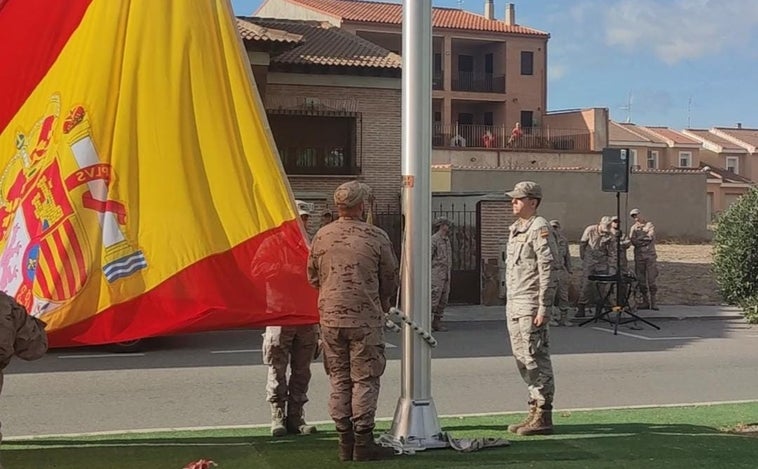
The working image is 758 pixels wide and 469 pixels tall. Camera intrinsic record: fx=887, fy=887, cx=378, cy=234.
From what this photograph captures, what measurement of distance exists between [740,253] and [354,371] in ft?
41.0

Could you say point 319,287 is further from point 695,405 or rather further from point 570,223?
point 570,223

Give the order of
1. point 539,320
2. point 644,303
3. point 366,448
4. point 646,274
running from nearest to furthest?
point 366,448, point 539,320, point 646,274, point 644,303

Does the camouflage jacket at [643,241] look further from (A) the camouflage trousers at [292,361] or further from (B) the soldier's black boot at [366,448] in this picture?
(B) the soldier's black boot at [366,448]

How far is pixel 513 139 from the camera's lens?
145ft

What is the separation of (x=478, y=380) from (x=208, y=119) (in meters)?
5.51

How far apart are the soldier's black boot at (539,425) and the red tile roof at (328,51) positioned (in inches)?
619

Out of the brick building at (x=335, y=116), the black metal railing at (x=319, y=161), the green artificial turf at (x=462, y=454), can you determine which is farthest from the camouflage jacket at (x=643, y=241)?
the green artificial turf at (x=462, y=454)

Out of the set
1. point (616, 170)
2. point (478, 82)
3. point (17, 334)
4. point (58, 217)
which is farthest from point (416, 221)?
point (478, 82)

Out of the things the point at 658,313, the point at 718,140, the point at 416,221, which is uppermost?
the point at 718,140

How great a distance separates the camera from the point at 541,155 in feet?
141

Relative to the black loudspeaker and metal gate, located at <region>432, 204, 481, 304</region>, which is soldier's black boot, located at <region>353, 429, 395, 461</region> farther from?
metal gate, located at <region>432, 204, 481, 304</region>

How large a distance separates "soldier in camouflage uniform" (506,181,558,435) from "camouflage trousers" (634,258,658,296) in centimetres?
1215

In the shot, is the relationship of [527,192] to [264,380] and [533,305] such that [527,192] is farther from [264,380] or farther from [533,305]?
[264,380]

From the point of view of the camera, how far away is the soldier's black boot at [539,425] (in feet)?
23.4
